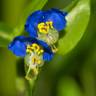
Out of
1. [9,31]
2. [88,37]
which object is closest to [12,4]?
[9,31]

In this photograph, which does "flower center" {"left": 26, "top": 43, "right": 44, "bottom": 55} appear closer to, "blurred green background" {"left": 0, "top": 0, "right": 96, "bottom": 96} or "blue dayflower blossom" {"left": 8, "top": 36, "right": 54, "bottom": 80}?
"blue dayflower blossom" {"left": 8, "top": 36, "right": 54, "bottom": 80}

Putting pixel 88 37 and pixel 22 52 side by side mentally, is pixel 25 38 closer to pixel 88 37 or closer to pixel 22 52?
pixel 22 52

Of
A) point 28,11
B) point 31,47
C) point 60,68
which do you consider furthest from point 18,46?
point 60,68

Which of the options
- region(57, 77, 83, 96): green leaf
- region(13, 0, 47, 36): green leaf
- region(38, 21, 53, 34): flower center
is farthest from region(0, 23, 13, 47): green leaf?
region(57, 77, 83, 96): green leaf

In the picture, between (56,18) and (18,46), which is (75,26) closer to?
(56,18)

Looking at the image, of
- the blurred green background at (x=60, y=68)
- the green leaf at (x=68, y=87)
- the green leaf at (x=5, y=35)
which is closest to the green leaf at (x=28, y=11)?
the green leaf at (x=5, y=35)
